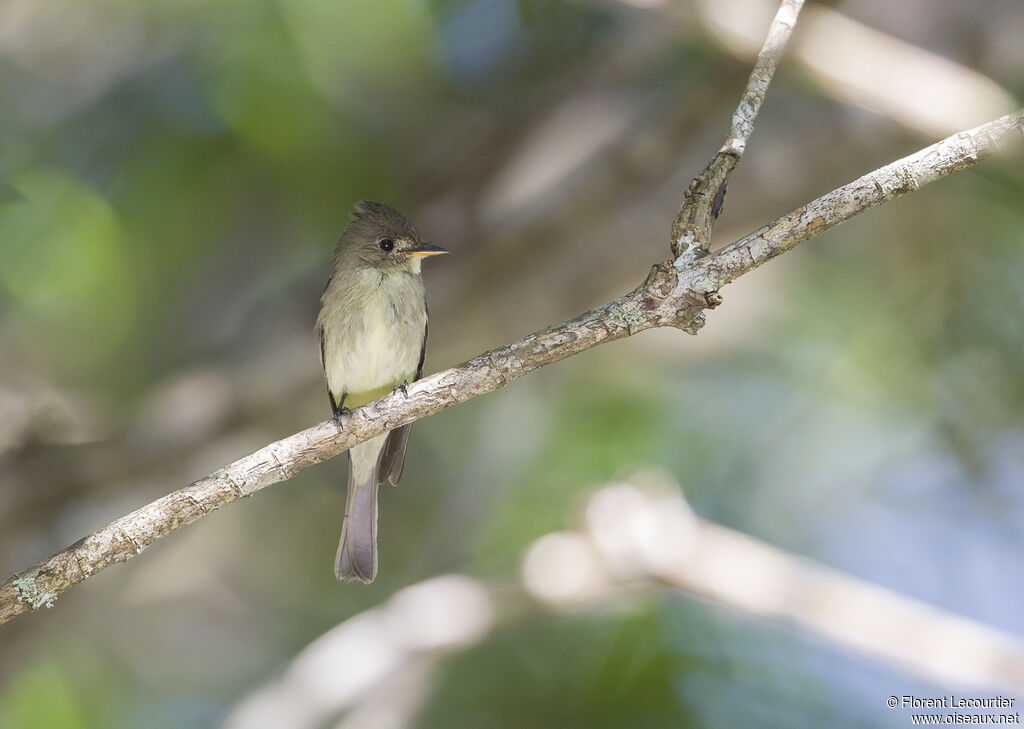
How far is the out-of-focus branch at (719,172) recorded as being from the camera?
110 inches

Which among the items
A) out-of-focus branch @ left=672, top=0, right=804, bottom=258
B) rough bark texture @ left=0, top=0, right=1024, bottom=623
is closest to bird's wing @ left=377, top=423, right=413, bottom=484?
rough bark texture @ left=0, top=0, right=1024, bottom=623

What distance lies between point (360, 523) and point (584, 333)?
211 cm

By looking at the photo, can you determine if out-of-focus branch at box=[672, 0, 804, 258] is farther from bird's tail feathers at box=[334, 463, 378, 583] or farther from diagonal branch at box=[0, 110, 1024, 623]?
bird's tail feathers at box=[334, 463, 378, 583]

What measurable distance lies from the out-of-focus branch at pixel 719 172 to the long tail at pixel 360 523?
1978 millimetres

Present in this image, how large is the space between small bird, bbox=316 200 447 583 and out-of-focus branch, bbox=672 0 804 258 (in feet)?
5.36

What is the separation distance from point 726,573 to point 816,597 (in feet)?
1.28

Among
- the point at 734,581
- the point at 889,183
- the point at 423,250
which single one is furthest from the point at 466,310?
the point at 889,183

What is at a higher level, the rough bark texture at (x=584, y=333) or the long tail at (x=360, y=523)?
the long tail at (x=360, y=523)

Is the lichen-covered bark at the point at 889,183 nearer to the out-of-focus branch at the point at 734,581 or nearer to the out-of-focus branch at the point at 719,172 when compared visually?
the out-of-focus branch at the point at 719,172

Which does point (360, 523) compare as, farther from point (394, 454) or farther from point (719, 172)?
point (719, 172)

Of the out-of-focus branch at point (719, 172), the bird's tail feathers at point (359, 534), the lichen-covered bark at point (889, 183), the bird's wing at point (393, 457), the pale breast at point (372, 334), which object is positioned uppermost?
the pale breast at point (372, 334)

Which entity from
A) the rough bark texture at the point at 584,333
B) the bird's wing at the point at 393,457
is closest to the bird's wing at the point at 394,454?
the bird's wing at the point at 393,457

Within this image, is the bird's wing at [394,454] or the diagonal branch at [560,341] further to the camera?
the bird's wing at [394,454]

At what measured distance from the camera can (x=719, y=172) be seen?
9.27 feet
